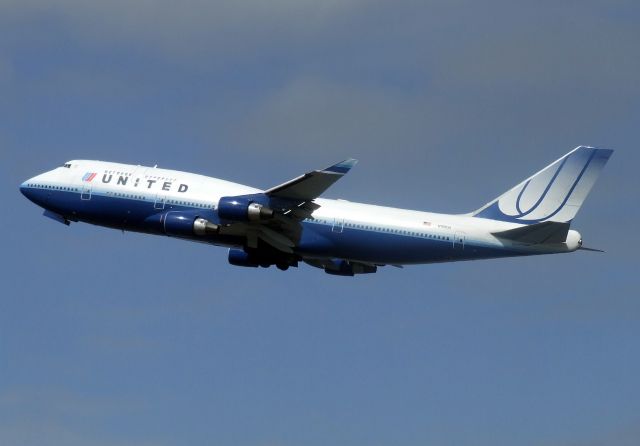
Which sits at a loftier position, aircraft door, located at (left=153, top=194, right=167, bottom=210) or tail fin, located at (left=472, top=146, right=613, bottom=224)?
tail fin, located at (left=472, top=146, right=613, bottom=224)

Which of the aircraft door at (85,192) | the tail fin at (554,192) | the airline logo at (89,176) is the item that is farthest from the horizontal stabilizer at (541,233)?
the airline logo at (89,176)

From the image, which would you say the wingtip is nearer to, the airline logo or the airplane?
the airplane

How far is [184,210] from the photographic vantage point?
6744 cm

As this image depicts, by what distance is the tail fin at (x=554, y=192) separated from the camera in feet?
217

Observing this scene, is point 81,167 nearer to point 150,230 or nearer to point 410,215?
point 150,230

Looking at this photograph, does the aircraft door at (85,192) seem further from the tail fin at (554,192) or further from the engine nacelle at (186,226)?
the tail fin at (554,192)

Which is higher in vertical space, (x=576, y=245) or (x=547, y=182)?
(x=547, y=182)

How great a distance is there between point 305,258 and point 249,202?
7.04 m

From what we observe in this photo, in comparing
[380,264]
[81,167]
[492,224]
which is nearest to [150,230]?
[81,167]

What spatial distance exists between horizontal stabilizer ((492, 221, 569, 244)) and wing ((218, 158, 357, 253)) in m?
9.35

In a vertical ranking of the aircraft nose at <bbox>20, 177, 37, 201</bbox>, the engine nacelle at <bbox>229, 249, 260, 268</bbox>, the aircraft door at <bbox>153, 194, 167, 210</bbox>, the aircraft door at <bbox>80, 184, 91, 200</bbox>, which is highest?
the aircraft nose at <bbox>20, 177, 37, 201</bbox>

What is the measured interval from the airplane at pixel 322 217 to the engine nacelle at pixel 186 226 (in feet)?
0.17

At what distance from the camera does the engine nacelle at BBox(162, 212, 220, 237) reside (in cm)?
6569

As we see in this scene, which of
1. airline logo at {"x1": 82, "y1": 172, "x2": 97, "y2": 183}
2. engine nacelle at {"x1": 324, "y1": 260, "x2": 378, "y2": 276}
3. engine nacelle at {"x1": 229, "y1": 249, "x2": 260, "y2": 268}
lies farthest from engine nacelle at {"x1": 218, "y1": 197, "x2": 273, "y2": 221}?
airline logo at {"x1": 82, "y1": 172, "x2": 97, "y2": 183}
